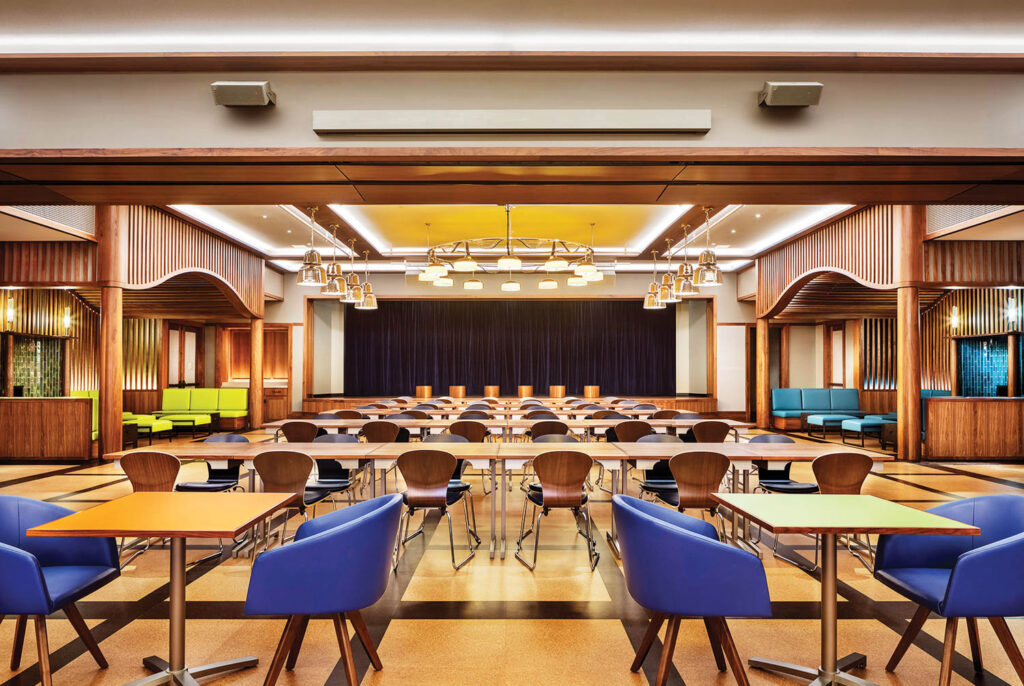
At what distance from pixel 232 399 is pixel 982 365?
15332 millimetres

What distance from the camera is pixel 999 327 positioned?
10414mm

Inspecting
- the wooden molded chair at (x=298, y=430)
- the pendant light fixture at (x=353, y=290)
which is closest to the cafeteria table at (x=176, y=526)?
the wooden molded chair at (x=298, y=430)

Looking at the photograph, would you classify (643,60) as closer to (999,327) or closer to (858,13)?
(858,13)

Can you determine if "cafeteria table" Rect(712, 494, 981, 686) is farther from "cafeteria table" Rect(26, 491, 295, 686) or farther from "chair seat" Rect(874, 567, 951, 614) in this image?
"cafeteria table" Rect(26, 491, 295, 686)

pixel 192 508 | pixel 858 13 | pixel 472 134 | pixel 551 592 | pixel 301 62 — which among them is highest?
pixel 858 13

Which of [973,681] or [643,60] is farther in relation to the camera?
[643,60]

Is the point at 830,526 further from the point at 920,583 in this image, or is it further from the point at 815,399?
the point at 815,399

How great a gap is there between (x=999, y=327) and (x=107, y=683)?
13431 millimetres

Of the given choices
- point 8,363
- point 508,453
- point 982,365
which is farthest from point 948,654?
point 8,363

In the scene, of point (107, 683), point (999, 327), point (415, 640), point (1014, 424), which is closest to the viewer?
point (107, 683)

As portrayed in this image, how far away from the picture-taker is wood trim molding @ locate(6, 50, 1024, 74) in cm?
339

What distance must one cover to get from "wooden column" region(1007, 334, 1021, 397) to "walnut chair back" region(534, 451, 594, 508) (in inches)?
402

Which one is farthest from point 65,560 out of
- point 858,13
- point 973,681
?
point 858,13

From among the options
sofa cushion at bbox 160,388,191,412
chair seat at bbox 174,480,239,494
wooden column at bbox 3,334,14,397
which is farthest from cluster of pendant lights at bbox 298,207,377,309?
wooden column at bbox 3,334,14,397
